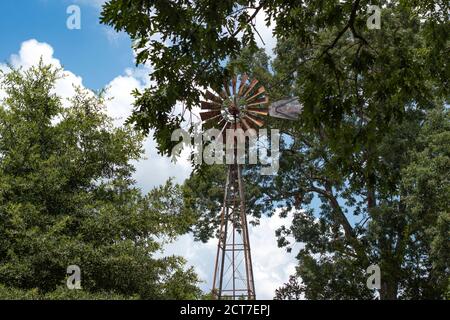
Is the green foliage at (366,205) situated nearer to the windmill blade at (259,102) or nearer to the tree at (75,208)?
the windmill blade at (259,102)

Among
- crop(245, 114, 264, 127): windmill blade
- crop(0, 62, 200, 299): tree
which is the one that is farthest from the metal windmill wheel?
crop(0, 62, 200, 299): tree

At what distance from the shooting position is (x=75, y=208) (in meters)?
14.1

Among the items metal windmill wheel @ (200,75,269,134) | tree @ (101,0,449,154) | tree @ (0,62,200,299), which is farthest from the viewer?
metal windmill wheel @ (200,75,269,134)

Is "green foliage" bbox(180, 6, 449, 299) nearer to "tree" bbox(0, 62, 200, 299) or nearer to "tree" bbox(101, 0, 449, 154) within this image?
"tree" bbox(0, 62, 200, 299)

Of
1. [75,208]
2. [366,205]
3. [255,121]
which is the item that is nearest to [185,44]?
[75,208]

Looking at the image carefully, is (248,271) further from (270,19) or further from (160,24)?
(160,24)

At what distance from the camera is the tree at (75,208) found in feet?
42.2

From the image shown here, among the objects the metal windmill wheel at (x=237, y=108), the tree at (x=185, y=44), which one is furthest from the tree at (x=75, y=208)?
the tree at (x=185, y=44)

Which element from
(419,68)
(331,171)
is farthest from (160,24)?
(419,68)

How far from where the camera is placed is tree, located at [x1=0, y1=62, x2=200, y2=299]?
12859 millimetres

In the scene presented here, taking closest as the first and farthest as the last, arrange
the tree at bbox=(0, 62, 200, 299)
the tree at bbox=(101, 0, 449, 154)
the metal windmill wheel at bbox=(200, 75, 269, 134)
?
the tree at bbox=(101, 0, 449, 154)
the tree at bbox=(0, 62, 200, 299)
the metal windmill wheel at bbox=(200, 75, 269, 134)

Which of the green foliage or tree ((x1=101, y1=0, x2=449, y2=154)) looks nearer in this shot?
tree ((x1=101, y1=0, x2=449, y2=154))

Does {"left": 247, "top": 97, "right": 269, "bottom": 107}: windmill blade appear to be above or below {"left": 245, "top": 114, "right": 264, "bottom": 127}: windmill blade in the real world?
above

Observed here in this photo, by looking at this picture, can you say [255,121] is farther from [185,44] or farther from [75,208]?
[185,44]
